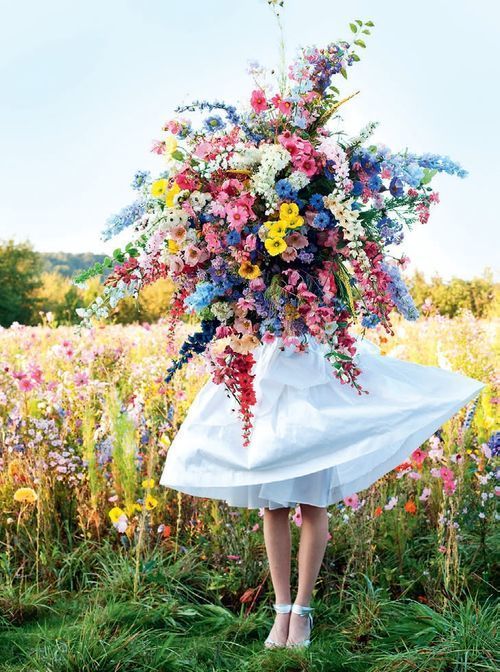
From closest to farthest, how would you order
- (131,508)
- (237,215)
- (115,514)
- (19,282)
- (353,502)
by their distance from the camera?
(237,215) < (353,502) < (115,514) < (131,508) < (19,282)

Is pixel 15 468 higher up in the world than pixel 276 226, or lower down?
lower down

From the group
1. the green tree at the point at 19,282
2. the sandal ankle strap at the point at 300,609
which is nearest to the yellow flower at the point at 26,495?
the sandal ankle strap at the point at 300,609

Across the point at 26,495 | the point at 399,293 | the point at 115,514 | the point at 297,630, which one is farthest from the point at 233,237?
the point at 26,495

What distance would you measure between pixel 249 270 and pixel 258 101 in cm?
62

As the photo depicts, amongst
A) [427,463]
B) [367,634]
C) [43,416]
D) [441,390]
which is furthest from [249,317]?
[43,416]

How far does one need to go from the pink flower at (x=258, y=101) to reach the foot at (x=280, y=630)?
6.79 ft

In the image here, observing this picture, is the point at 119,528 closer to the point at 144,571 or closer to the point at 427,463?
the point at 144,571

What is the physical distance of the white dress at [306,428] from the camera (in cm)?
278

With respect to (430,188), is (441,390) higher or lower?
lower

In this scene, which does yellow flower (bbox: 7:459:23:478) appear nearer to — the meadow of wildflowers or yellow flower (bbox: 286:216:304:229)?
the meadow of wildflowers

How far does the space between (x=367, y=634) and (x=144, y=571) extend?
42.8 inches

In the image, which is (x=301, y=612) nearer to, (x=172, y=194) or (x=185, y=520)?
(x=185, y=520)

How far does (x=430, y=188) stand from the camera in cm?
281

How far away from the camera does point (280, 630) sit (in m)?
3.06
